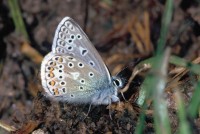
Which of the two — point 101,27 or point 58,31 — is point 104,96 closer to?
point 58,31

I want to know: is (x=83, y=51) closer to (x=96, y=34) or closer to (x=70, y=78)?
(x=70, y=78)

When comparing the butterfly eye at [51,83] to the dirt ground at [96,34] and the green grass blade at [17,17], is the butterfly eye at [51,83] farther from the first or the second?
the green grass blade at [17,17]

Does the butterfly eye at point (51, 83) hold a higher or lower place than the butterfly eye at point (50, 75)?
lower

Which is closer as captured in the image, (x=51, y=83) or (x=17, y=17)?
(x=51, y=83)

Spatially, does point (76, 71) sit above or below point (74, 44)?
below

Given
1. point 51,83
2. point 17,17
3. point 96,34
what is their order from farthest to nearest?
point 96,34 → point 17,17 → point 51,83

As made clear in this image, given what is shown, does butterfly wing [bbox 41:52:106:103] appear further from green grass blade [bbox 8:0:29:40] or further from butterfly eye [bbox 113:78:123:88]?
green grass blade [bbox 8:0:29:40]

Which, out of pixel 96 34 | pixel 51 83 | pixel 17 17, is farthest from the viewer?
pixel 96 34

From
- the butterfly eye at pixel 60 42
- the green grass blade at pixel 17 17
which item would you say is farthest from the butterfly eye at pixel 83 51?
the green grass blade at pixel 17 17


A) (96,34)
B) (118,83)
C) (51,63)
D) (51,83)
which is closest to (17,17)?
(96,34)
